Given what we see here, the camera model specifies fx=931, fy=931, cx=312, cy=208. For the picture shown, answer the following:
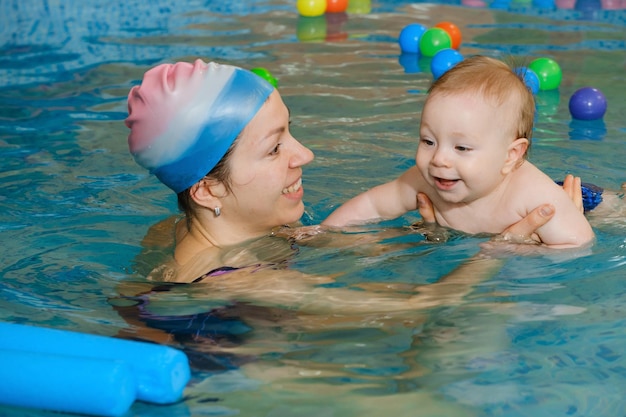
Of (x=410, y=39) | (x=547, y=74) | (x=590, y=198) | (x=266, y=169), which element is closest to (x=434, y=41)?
(x=410, y=39)

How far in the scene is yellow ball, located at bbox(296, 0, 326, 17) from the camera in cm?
889

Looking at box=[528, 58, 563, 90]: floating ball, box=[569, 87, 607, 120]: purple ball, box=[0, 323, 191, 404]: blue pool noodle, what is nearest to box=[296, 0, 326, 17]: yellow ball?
Result: box=[528, 58, 563, 90]: floating ball

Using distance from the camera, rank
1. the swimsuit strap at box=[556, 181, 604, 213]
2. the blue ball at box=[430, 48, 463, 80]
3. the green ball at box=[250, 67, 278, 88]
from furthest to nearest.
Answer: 1. the blue ball at box=[430, 48, 463, 80]
2. the green ball at box=[250, 67, 278, 88]
3. the swimsuit strap at box=[556, 181, 604, 213]

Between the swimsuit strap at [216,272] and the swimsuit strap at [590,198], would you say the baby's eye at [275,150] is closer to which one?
the swimsuit strap at [216,272]

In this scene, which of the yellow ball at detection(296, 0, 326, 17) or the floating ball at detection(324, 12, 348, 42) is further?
the yellow ball at detection(296, 0, 326, 17)

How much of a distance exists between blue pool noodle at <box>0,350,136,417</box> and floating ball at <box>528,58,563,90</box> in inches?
183

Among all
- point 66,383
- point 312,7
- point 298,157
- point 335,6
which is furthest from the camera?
point 335,6

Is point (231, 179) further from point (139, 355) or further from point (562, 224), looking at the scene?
point (562, 224)

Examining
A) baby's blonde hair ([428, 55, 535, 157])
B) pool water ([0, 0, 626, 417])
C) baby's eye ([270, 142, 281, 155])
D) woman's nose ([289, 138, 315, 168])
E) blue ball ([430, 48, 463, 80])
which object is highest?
baby's blonde hair ([428, 55, 535, 157])

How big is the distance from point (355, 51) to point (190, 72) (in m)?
4.40

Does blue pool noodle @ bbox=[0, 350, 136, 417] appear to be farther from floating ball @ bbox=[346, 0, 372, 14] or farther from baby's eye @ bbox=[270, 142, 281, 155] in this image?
floating ball @ bbox=[346, 0, 372, 14]

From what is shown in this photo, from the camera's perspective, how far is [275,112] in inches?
134

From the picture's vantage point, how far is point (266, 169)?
3.39 m

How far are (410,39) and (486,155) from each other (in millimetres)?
4273
